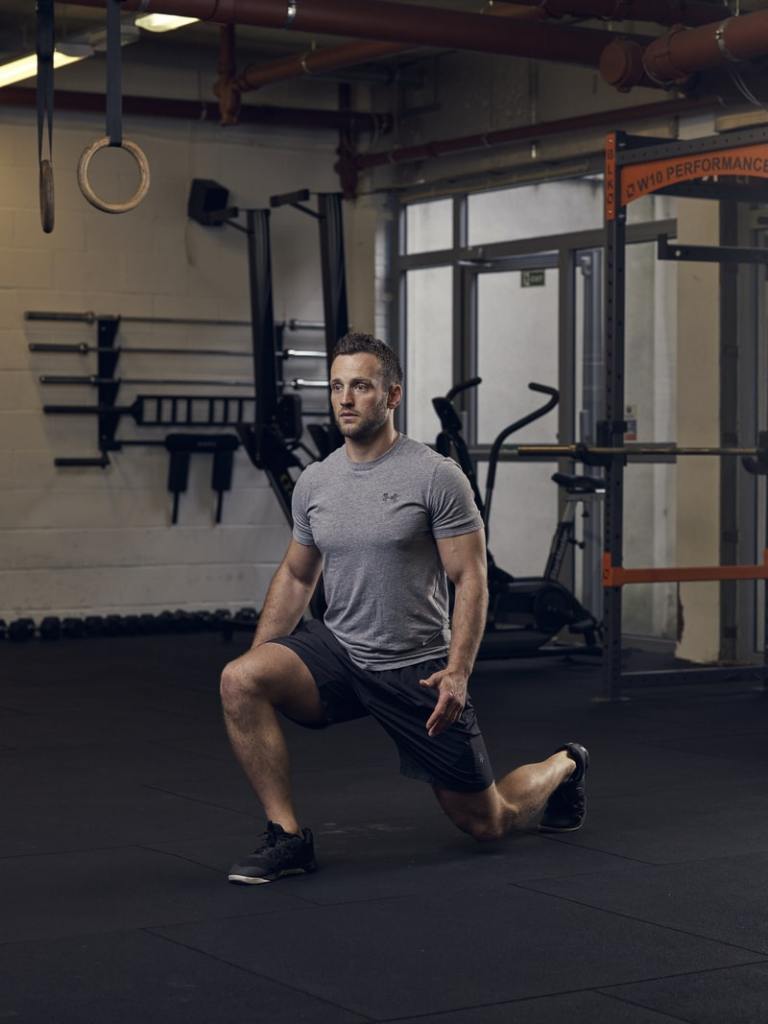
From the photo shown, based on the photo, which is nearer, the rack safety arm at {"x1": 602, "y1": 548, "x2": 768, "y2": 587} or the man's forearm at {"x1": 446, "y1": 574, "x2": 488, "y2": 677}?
the man's forearm at {"x1": 446, "y1": 574, "x2": 488, "y2": 677}

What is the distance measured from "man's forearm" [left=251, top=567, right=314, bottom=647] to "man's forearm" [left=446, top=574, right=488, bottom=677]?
1.31 feet

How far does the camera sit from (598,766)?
5.17 meters

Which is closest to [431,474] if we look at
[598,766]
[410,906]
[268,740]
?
[268,740]

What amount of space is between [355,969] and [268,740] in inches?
32.7

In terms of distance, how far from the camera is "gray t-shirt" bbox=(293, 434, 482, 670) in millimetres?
3734

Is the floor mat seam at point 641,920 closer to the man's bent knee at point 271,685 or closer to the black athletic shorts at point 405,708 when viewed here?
the black athletic shorts at point 405,708

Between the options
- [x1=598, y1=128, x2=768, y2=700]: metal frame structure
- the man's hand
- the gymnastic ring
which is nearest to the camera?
the man's hand

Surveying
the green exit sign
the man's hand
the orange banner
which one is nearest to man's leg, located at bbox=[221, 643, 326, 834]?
the man's hand

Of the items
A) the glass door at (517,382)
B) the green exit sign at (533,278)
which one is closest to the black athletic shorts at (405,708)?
the glass door at (517,382)

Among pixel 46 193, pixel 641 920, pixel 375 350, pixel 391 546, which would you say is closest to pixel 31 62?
pixel 46 193

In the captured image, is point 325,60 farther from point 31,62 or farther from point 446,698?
point 446,698

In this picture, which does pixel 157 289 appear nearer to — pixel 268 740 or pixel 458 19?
pixel 458 19

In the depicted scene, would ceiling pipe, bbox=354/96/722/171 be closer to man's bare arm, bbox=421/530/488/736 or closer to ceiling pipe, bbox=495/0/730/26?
ceiling pipe, bbox=495/0/730/26

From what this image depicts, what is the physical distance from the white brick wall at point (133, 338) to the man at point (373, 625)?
18.5 ft
